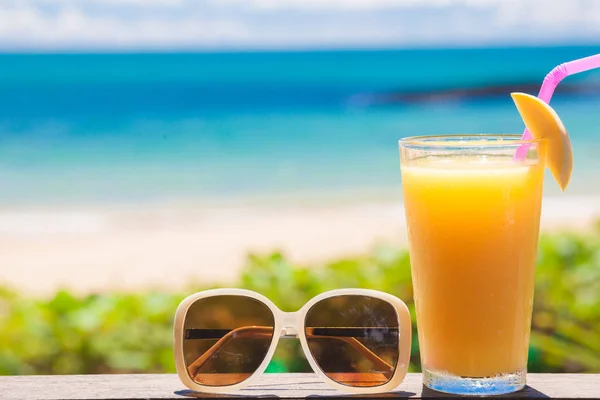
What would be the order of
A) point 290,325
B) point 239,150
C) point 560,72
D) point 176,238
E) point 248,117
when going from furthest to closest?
1. point 248,117
2. point 239,150
3. point 176,238
4. point 290,325
5. point 560,72

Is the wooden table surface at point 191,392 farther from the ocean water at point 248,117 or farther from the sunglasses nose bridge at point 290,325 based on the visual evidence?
the ocean water at point 248,117

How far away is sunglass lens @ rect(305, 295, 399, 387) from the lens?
1054 mm

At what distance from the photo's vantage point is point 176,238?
6.84 metres

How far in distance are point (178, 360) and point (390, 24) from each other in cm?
1671

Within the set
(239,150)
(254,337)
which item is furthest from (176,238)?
(254,337)

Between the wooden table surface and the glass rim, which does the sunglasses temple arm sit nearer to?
the wooden table surface

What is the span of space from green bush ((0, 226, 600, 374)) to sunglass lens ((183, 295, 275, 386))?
0.75 m

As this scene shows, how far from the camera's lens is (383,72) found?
17828 mm

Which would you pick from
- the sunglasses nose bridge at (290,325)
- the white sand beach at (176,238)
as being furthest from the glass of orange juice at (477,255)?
the white sand beach at (176,238)

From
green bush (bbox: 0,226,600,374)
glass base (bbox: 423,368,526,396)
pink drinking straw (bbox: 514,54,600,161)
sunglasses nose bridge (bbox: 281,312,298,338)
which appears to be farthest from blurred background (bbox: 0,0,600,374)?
pink drinking straw (bbox: 514,54,600,161)

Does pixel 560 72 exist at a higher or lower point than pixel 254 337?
higher

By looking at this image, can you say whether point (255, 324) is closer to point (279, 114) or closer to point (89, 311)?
point (89, 311)

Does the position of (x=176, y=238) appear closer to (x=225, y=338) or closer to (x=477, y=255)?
(x=225, y=338)

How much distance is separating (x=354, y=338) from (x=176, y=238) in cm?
587
